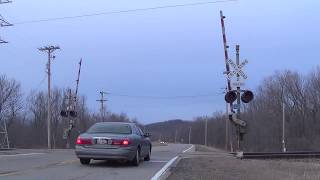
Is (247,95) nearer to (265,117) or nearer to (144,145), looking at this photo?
(144,145)

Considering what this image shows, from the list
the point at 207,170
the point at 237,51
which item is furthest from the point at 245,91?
the point at 207,170

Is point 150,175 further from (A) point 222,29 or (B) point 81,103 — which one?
(B) point 81,103

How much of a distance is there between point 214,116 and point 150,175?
151 metres

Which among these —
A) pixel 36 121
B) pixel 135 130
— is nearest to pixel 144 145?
pixel 135 130

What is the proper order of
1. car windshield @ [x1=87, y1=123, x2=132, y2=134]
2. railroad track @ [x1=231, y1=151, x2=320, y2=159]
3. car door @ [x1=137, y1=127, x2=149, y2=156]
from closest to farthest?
car windshield @ [x1=87, y1=123, x2=132, y2=134] → car door @ [x1=137, y1=127, x2=149, y2=156] → railroad track @ [x1=231, y1=151, x2=320, y2=159]

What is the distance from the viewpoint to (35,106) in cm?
11456

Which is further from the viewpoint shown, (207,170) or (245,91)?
(245,91)

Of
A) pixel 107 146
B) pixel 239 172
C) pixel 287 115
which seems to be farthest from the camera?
pixel 287 115

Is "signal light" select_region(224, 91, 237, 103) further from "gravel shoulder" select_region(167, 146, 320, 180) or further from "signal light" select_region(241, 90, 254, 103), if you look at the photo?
"gravel shoulder" select_region(167, 146, 320, 180)

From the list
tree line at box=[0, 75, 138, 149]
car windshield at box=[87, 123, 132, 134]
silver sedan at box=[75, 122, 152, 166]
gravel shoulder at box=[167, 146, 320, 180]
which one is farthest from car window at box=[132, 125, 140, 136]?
tree line at box=[0, 75, 138, 149]

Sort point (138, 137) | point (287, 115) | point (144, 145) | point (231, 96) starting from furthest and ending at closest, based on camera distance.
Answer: point (287, 115), point (231, 96), point (144, 145), point (138, 137)

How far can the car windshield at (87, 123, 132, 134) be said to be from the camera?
19.0 meters

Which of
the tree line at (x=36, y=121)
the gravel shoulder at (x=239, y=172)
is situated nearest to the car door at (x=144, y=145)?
the gravel shoulder at (x=239, y=172)

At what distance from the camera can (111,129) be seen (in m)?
19.1
